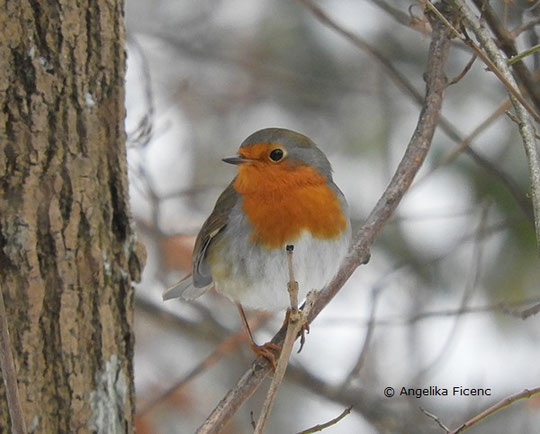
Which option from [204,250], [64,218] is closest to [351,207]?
[204,250]

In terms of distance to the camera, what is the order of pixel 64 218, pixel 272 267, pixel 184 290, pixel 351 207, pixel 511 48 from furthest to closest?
pixel 351 207
pixel 184 290
pixel 272 267
pixel 511 48
pixel 64 218

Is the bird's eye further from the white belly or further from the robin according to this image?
the white belly

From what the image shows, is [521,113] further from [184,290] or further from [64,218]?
[184,290]

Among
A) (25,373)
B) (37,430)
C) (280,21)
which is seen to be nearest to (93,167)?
(25,373)

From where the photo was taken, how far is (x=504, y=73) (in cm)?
208

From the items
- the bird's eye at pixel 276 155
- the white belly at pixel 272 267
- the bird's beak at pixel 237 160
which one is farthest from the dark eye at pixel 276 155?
the white belly at pixel 272 267

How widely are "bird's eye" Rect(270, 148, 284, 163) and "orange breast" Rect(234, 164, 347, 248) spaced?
0.04m

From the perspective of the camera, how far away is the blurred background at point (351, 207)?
4.42m

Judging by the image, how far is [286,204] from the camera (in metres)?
3.06

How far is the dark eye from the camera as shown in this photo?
10.5 ft

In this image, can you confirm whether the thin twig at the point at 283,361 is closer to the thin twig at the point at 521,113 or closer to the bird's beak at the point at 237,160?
the thin twig at the point at 521,113

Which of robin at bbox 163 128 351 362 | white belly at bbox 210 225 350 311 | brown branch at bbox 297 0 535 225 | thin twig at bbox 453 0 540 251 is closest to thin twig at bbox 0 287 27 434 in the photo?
thin twig at bbox 453 0 540 251

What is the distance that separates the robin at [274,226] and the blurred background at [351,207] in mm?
564

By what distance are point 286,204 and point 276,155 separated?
260 mm
